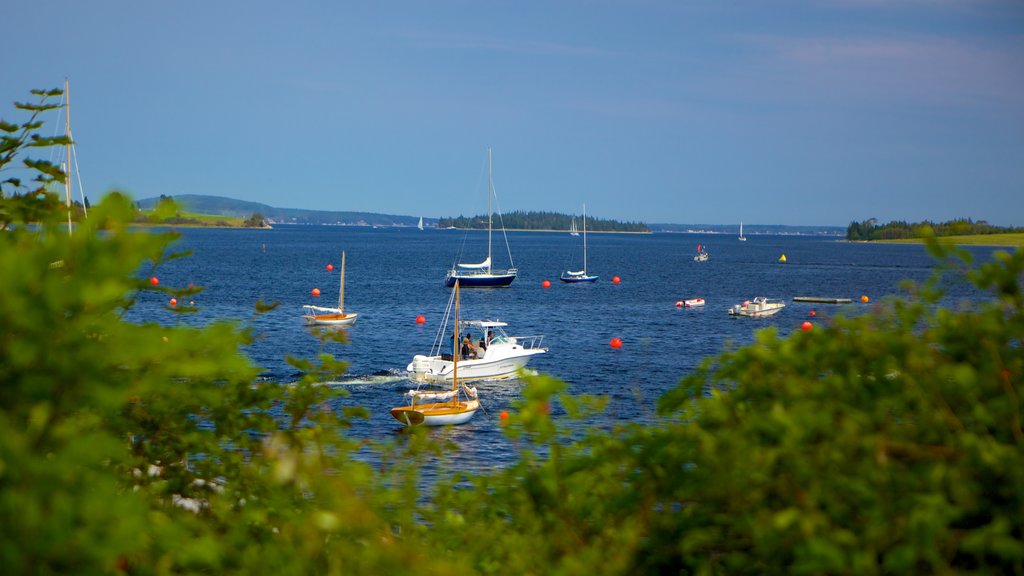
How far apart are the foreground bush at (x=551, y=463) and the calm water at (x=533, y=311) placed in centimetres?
46

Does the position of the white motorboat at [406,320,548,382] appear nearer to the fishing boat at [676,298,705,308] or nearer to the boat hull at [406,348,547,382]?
the boat hull at [406,348,547,382]

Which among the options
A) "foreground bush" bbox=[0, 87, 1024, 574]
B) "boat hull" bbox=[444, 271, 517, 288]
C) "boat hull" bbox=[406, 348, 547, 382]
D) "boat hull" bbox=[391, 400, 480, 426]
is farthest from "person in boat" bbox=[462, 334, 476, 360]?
"boat hull" bbox=[444, 271, 517, 288]

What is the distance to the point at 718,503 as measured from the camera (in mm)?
3021

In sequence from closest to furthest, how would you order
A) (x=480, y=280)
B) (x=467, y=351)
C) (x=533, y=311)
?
1. (x=467, y=351)
2. (x=533, y=311)
3. (x=480, y=280)

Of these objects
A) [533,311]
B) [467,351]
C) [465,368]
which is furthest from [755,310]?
[465,368]

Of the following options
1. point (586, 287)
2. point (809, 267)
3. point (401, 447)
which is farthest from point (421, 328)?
point (809, 267)

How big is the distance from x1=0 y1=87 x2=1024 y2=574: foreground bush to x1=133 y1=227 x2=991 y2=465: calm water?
0.46 metres

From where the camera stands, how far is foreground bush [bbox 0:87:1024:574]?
2.15m

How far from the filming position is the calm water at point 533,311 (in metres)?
36.8

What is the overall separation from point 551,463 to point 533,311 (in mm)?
71267

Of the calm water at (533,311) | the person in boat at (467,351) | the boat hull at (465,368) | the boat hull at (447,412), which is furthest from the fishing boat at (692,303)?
the boat hull at (447,412)

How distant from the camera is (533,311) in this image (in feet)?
245

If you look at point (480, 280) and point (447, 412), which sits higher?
point (480, 280)

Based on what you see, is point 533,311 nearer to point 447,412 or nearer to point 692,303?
point 692,303
